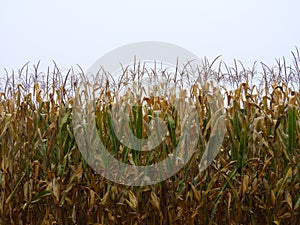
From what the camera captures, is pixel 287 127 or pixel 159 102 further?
pixel 159 102

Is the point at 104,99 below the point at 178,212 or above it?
above

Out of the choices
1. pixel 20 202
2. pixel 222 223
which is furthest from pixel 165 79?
pixel 20 202

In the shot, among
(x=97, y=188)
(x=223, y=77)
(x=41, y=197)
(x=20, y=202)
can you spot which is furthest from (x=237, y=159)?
(x=20, y=202)

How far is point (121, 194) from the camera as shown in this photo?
1521 millimetres

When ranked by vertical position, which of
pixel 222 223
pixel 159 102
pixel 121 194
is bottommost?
pixel 222 223

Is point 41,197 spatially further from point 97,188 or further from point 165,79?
point 165,79

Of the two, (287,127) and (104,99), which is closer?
(287,127)

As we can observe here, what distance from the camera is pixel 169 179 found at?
152cm

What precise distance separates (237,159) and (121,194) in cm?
40

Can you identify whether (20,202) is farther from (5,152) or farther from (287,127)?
(287,127)

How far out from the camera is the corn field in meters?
1.49

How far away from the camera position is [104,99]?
167 cm

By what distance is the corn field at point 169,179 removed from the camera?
1.49 m

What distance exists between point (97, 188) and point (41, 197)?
198mm
